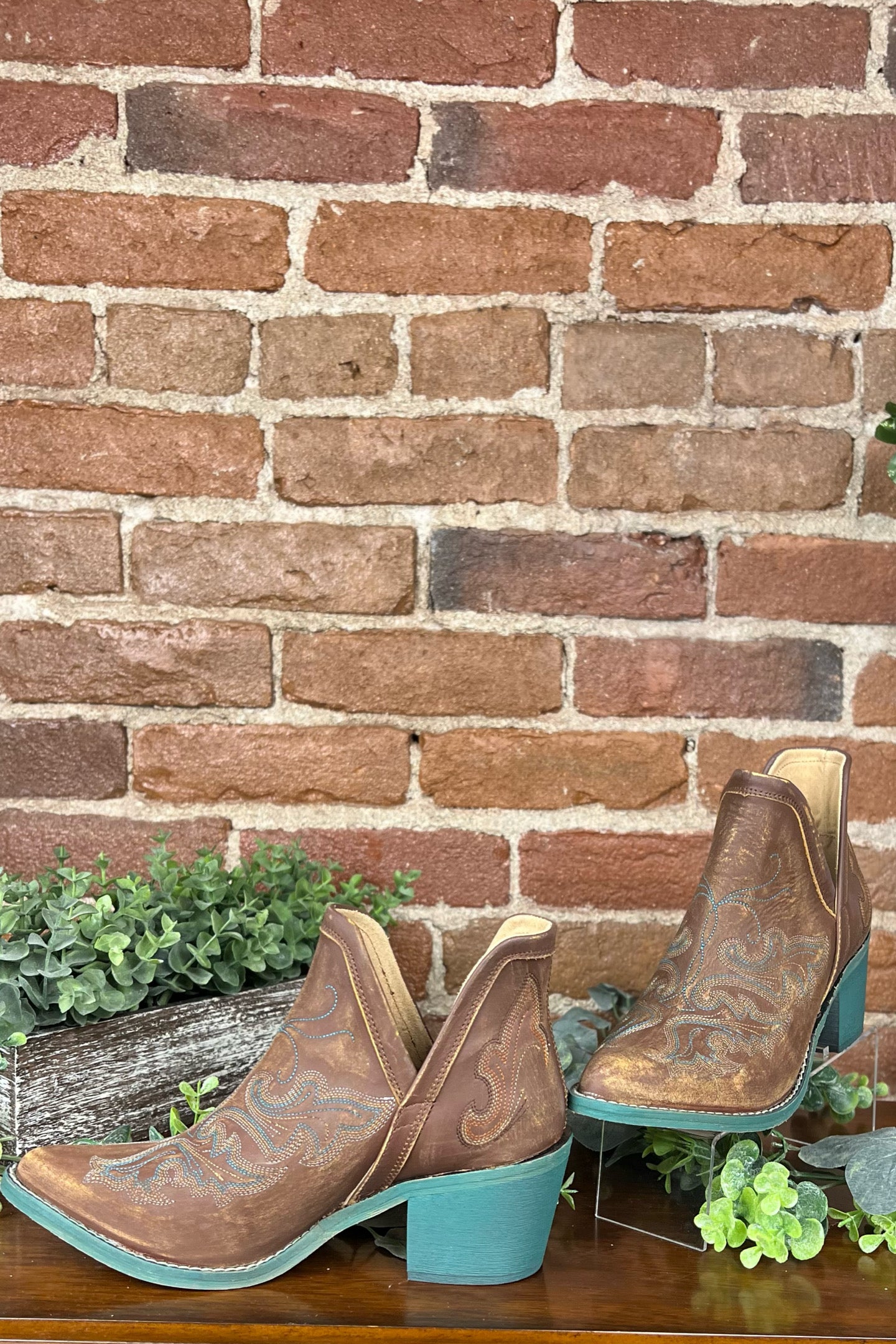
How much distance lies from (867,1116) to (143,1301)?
2.25ft

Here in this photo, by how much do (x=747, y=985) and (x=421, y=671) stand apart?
458 millimetres

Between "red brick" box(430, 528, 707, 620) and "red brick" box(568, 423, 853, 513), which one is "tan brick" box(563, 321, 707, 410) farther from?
"red brick" box(430, 528, 707, 620)

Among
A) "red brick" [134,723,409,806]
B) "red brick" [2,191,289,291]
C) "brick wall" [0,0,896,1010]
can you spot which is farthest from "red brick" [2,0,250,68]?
"red brick" [134,723,409,806]

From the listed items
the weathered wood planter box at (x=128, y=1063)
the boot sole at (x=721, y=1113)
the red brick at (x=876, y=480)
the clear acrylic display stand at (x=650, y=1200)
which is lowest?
the clear acrylic display stand at (x=650, y=1200)

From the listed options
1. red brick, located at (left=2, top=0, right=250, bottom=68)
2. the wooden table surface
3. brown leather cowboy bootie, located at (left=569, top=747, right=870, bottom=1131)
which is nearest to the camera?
the wooden table surface

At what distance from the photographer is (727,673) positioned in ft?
3.80

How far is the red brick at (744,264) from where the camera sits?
3.74ft

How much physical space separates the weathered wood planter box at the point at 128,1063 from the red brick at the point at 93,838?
0.80 feet

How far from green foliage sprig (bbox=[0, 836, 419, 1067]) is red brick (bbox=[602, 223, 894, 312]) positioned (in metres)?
0.63

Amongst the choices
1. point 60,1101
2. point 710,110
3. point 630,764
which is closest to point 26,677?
point 60,1101

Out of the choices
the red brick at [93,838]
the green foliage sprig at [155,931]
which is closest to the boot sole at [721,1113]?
the green foliage sprig at [155,931]

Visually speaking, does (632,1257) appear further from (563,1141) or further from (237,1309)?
(237,1309)

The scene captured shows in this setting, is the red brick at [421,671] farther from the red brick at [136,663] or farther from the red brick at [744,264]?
the red brick at [744,264]

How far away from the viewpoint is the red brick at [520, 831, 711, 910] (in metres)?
1.17
